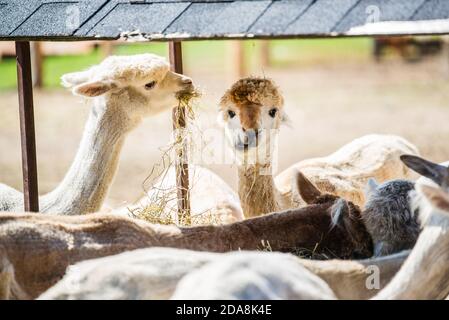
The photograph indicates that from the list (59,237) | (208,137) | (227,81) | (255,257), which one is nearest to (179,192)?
(208,137)

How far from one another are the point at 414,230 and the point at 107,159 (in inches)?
92.0

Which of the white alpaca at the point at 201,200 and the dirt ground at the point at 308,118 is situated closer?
the white alpaca at the point at 201,200

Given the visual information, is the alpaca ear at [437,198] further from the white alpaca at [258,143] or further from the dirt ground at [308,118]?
the dirt ground at [308,118]

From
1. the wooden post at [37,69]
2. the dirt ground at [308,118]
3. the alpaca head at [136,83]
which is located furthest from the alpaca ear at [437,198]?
the wooden post at [37,69]

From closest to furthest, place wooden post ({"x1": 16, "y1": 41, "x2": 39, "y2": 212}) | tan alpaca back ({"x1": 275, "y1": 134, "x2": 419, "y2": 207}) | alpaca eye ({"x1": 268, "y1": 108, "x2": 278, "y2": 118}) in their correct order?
wooden post ({"x1": 16, "y1": 41, "x2": 39, "y2": 212})
alpaca eye ({"x1": 268, "y1": 108, "x2": 278, "y2": 118})
tan alpaca back ({"x1": 275, "y1": 134, "x2": 419, "y2": 207})

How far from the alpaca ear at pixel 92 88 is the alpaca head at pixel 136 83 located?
2 centimetres

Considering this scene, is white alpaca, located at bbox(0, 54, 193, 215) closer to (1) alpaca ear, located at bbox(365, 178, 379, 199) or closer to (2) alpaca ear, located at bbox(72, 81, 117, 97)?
(2) alpaca ear, located at bbox(72, 81, 117, 97)

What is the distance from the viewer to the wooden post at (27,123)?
566 cm

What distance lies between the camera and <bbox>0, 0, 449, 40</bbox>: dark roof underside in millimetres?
4207

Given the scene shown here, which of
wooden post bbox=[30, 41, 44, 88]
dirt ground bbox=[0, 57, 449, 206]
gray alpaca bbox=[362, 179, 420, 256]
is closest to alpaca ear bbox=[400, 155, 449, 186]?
gray alpaca bbox=[362, 179, 420, 256]

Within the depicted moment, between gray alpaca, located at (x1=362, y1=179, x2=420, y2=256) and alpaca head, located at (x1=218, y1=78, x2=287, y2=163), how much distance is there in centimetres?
131

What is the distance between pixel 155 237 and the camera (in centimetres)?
459

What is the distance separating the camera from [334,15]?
4.30m

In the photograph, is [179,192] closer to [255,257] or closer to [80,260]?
[80,260]
